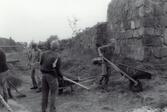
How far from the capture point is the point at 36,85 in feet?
40.8

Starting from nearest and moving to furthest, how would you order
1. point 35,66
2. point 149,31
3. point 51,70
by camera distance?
point 51,70, point 149,31, point 35,66

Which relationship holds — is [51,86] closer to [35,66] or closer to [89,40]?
[35,66]

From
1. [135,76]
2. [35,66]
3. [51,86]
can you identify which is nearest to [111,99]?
[135,76]

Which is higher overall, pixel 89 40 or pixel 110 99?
pixel 89 40

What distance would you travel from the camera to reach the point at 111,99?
9141 mm

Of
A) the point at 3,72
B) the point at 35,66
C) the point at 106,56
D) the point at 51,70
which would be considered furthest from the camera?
the point at 35,66

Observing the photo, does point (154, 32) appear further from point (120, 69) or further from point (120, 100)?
point (120, 100)

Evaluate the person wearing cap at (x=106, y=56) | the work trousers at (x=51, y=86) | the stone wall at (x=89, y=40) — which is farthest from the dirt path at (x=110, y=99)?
the stone wall at (x=89, y=40)

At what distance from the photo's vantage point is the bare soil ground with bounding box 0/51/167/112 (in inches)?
322

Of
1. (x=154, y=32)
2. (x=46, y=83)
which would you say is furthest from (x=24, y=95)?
(x=154, y=32)

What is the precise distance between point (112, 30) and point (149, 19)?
2.84 m

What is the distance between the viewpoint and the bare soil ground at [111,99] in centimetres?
819

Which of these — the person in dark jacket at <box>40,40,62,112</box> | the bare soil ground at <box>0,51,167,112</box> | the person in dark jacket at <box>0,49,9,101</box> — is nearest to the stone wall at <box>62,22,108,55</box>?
the bare soil ground at <box>0,51,167,112</box>

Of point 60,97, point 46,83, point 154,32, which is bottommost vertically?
point 60,97
